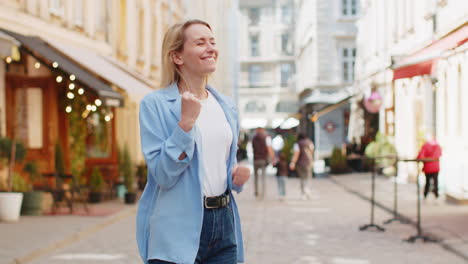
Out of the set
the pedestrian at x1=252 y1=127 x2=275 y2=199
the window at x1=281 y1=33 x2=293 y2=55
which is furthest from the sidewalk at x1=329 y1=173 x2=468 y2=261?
the window at x1=281 y1=33 x2=293 y2=55

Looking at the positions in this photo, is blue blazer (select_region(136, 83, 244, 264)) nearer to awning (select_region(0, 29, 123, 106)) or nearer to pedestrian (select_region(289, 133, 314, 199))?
awning (select_region(0, 29, 123, 106))

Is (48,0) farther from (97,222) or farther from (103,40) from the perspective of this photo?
(97,222)

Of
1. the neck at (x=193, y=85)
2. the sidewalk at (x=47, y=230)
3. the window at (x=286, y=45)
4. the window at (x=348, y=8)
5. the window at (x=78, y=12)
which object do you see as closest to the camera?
the neck at (x=193, y=85)

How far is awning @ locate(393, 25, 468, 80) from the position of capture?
10094 mm

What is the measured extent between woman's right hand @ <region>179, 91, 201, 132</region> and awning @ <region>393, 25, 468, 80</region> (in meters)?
7.78

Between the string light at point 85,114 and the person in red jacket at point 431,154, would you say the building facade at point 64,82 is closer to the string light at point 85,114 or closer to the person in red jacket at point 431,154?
the string light at point 85,114

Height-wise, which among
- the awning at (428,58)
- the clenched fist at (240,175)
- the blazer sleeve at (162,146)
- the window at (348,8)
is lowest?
the clenched fist at (240,175)

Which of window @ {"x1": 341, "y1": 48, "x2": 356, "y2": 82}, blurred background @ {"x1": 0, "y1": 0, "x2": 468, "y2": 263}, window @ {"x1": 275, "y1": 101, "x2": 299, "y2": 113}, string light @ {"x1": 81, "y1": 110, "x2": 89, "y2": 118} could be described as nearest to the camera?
blurred background @ {"x1": 0, "y1": 0, "x2": 468, "y2": 263}

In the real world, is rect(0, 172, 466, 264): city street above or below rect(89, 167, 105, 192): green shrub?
below

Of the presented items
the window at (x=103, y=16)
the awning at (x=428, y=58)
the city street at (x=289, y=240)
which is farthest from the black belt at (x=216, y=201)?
the window at (x=103, y=16)

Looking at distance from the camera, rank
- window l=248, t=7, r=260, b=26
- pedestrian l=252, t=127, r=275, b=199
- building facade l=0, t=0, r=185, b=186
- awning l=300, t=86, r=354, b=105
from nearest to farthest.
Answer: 1. building facade l=0, t=0, r=185, b=186
2. pedestrian l=252, t=127, r=275, b=199
3. awning l=300, t=86, r=354, b=105
4. window l=248, t=7, r=260, b=26

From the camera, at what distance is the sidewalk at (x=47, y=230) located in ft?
27.7

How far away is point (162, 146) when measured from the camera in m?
2.79

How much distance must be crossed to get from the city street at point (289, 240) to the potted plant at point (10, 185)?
0.24 metres
